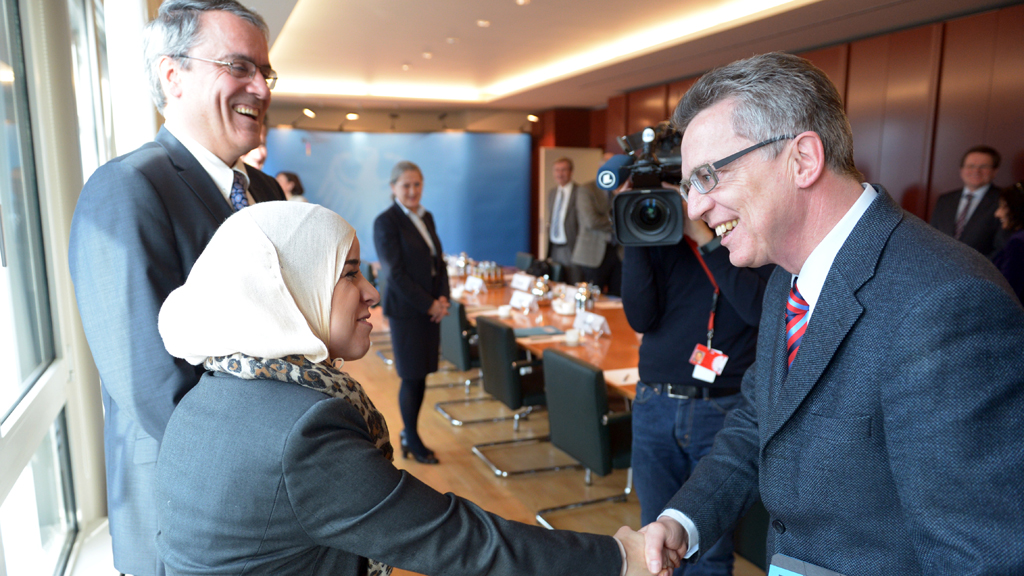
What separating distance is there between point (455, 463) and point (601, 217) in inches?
172

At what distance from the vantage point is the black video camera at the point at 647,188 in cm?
205

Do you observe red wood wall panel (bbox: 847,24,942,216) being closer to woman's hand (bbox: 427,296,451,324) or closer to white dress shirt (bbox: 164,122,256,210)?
woman's hand (bbox: 427,296,451,324)

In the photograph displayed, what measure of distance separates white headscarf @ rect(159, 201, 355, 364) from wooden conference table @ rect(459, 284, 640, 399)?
1897mm

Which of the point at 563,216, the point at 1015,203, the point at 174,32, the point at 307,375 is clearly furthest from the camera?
the point at 563,216

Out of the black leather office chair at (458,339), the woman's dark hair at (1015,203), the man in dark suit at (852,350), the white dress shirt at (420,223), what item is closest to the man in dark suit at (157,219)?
the man in dark suit at (852,350)

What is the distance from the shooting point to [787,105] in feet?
3.68

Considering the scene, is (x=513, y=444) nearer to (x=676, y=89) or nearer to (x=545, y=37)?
(x=545, y=37)

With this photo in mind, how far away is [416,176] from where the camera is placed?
4.22 meters

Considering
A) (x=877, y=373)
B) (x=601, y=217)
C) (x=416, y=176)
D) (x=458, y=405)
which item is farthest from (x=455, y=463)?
(x=601, y=217)

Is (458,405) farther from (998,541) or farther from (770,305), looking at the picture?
(998,541)

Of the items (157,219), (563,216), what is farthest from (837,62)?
(157,219)

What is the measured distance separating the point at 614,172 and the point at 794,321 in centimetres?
105

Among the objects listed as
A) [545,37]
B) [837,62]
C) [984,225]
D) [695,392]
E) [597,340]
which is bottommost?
[597,340]

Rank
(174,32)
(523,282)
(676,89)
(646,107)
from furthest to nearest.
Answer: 1. (646,107)
2. (676,89)
3. (523,282)
4. (174,32)
